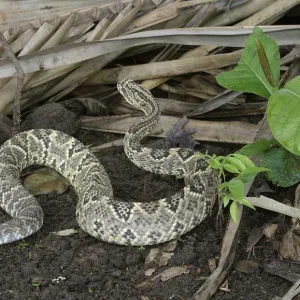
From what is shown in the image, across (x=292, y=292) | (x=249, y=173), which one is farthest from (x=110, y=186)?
(x=292, y=292)

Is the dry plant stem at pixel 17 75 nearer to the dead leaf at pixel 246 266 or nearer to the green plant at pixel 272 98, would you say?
the green plant at pixel 272 98

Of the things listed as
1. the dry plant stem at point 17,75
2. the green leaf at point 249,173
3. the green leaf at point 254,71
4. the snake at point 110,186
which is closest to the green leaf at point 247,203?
the green leaf at point 249,173

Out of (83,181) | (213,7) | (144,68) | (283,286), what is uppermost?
(213,7)

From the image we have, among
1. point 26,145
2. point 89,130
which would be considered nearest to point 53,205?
point 26,145

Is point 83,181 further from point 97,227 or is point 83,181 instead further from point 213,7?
point 213,7

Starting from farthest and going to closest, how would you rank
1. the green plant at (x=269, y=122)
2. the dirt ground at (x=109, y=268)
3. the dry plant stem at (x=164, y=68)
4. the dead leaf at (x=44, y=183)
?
the dry plant stem at (x=164, y=68) < the dead leaf at (x=44, y=183) < the dirt ground at (x=109, y=268) < the green plant at (x=269, y=122)

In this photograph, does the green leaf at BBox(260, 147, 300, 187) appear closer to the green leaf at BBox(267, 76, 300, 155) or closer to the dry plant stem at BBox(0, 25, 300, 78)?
the green leaf at BBox(267, 76, 300, 155)
